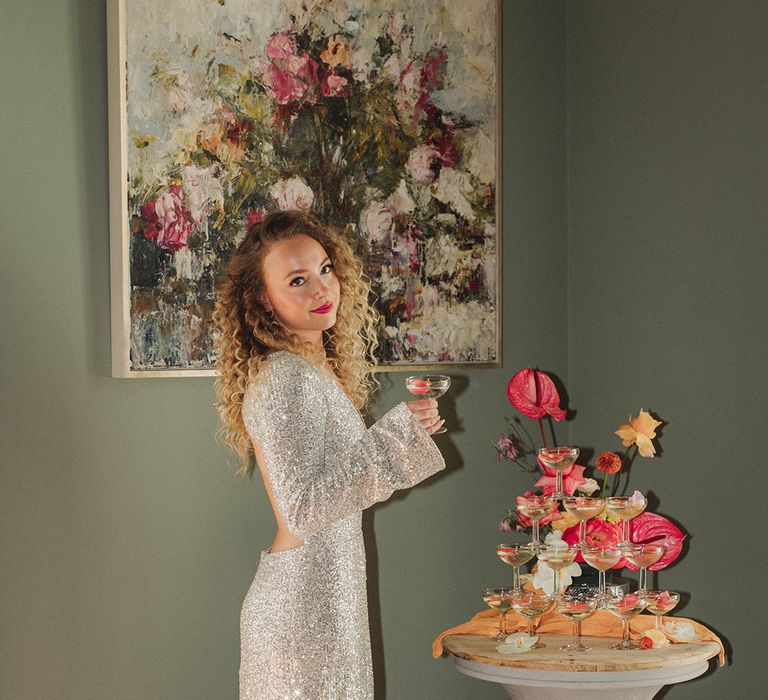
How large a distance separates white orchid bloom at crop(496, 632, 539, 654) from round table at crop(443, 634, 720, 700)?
0.06 feet

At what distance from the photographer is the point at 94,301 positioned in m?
2.47

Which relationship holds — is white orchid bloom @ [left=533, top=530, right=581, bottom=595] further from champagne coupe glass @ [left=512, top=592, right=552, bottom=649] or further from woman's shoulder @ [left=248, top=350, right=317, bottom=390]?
woman's shoulder @ [left=248, top=350, right=317, bottom=390]

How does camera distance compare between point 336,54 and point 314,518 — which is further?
point 336,54

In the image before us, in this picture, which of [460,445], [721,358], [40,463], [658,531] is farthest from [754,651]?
[40,463]

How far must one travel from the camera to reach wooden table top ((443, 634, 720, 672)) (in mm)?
2242

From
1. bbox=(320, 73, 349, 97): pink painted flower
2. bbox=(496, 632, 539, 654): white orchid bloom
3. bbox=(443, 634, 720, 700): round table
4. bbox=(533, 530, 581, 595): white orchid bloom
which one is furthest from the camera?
bbox=(320, 73, 349, 97): pink painted flower

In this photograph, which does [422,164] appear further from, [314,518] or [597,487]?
[314,518]

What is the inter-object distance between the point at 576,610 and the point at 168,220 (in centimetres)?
133

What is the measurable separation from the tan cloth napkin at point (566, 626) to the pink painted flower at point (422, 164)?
1.28m

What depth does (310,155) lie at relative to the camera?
9.23 ft

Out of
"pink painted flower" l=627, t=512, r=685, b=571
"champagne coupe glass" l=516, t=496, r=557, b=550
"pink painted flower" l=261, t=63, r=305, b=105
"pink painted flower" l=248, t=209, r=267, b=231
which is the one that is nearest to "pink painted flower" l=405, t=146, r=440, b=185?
"pink painted flower" l=261, t=63, r=305, b=105

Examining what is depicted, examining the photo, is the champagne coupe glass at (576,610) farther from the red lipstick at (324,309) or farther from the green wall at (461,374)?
the red lipstick at (324,309)

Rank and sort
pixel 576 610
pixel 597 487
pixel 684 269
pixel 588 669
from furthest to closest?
pixel 684 269 < pixel 597 487 < pixel 576 610 < pixel 588 669

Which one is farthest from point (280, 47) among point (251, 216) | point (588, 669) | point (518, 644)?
point (588, 669)
